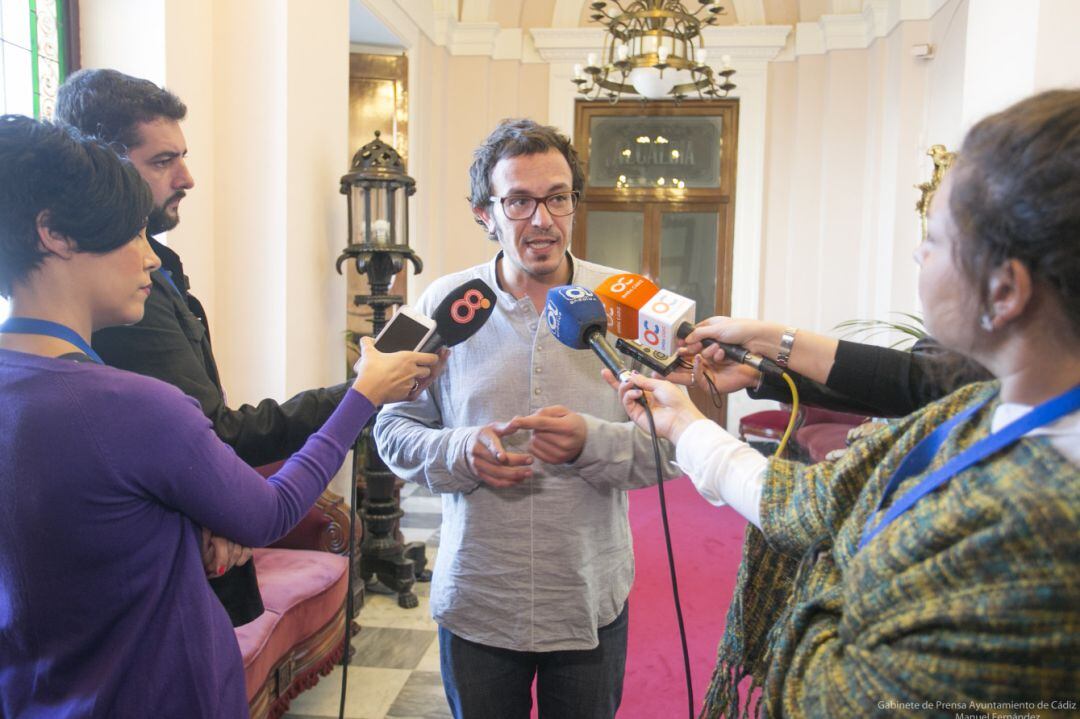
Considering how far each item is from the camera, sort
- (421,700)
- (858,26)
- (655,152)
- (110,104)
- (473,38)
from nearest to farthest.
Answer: (110,104), (421,700), (858,26), (473,38), (655,152)

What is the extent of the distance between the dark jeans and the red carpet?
42.0 inches

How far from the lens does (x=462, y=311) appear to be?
150 cm

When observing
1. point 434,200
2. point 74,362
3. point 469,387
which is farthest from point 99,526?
point 434,200

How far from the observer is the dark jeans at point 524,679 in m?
1.51

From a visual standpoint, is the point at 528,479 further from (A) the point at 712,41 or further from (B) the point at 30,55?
(A) the point at 712,41

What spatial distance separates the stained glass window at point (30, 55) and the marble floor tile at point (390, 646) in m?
1.78

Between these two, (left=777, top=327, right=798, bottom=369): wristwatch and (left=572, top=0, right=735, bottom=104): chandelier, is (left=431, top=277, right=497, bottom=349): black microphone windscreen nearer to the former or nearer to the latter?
(left=777, top=327, right=798, bottom=369): wristwatch

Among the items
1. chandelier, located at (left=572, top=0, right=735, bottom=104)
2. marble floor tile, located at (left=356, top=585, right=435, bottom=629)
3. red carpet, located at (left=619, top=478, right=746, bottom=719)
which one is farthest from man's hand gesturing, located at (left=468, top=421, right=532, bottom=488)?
chandelier, located at (left=572, top=0, right=735, bottom=104)

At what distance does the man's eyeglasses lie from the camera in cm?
159

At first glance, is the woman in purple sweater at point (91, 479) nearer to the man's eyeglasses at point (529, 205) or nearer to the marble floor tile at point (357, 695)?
the man's eyeglasses at point (529, 205)

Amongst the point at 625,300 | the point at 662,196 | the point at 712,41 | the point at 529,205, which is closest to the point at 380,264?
the point at 529,205

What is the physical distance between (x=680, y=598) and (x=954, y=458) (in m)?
3.03

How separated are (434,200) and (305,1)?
10.5ft

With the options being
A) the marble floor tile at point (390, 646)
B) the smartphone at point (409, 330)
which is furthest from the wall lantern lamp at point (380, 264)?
the smartphone at point (409, 330)
